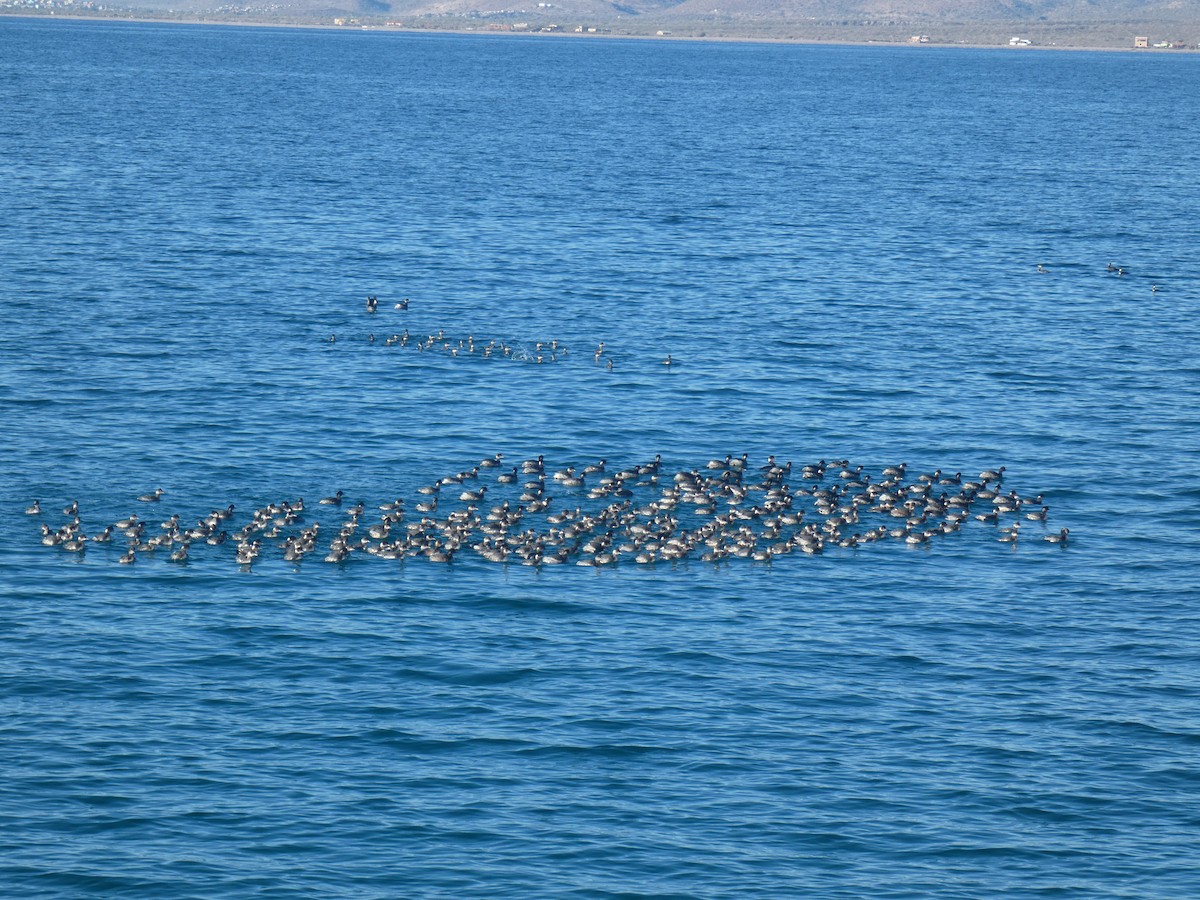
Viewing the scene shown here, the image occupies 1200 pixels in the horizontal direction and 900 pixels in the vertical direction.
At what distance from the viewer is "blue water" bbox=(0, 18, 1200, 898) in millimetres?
37000

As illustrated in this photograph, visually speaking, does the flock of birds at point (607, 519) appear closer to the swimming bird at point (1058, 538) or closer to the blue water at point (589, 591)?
the swimming bird at point (1058, 538)

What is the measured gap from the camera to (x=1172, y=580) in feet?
173

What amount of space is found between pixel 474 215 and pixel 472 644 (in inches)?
2911

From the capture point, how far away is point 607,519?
54.0 metres

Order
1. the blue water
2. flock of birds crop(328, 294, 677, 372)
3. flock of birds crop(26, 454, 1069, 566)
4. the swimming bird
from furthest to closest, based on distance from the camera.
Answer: flock of birds crop(328, 294, 677, 372)
the swimming bird
flock of birds crop(26, 454, 1069, 566)
the blue water

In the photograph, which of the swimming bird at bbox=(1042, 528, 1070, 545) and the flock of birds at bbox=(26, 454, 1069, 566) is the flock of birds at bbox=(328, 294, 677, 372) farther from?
the swimming bird at bbox=(1042, 528, 1070, 545)

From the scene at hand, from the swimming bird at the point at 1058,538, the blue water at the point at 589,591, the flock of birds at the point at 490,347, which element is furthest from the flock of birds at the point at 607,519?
the flock of birds at the point at 490,347

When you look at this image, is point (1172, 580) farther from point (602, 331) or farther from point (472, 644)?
point (602, 331)

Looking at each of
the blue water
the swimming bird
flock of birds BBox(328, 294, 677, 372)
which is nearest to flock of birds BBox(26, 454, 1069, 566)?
the swimming bird

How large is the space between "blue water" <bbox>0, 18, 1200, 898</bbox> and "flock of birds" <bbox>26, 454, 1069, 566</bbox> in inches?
23.2

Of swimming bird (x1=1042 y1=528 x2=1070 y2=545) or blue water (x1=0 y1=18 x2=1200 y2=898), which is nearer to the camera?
blue water (x1=0 y1=18 x2=1200 y2=898)

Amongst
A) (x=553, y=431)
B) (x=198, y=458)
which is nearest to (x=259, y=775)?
(x=198, y=458)

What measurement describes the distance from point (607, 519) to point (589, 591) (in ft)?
13.9

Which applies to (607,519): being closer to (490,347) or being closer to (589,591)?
(589,591)
